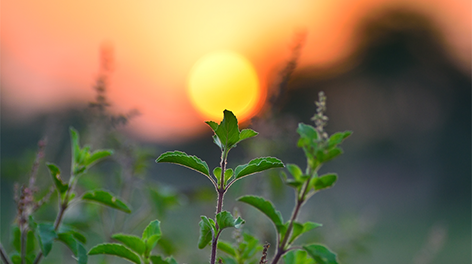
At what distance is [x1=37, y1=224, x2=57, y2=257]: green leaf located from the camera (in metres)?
1.02

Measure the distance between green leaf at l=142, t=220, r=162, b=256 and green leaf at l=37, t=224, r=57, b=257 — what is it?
0.76 feet

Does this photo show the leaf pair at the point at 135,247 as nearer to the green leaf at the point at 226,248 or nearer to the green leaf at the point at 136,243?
the green leaf at the point at 136,243

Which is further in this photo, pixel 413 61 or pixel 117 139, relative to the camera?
pixel 413 61

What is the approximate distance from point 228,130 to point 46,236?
22.7 inches

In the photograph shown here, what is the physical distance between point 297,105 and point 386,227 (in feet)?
22.5

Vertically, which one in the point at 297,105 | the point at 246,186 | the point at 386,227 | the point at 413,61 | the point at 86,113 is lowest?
the point at 386,227

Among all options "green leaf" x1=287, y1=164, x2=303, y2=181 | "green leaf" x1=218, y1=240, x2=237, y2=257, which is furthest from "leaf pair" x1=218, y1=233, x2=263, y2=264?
"green leaf" x1=287, y1=164, x2=303, y2=181

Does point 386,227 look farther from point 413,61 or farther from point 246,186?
point 246,186

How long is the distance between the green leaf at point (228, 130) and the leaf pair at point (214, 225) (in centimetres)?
16

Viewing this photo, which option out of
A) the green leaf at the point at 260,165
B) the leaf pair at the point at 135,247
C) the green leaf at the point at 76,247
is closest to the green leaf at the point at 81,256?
the green leaf at the point at 76,247

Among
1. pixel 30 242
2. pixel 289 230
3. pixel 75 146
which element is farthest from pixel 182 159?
pixel 30 242

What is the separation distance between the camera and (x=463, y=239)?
11781 millimetres

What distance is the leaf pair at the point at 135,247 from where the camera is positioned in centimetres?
97

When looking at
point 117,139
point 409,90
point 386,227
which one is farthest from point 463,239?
point 117,139
